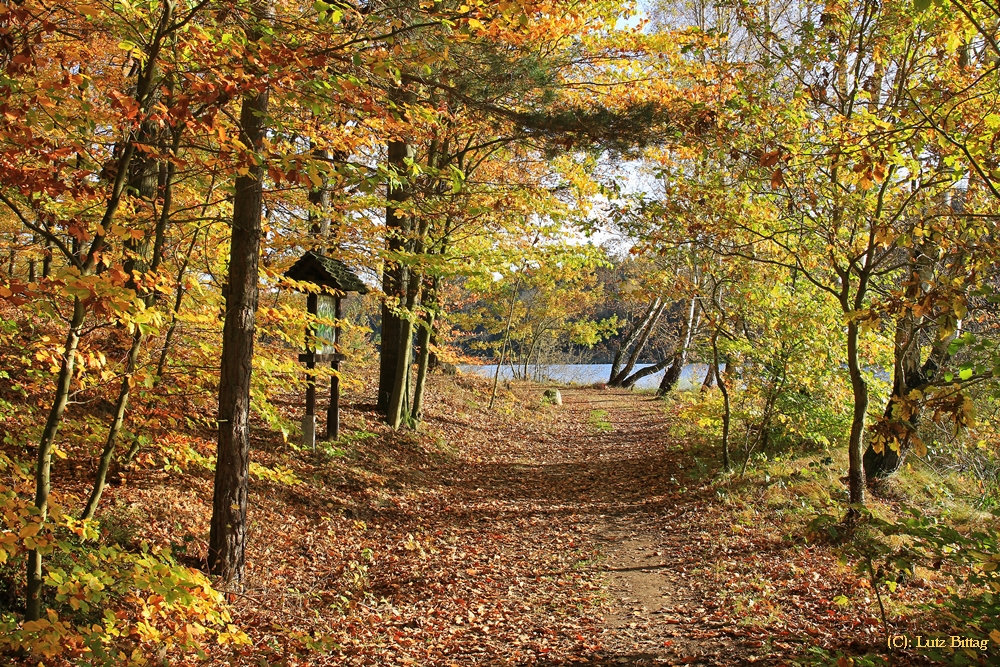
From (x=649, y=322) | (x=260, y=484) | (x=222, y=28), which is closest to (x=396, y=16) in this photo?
(x=222, y=28)

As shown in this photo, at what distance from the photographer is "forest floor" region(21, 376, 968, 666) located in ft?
17.1

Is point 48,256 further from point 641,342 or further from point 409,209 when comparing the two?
point 641,342

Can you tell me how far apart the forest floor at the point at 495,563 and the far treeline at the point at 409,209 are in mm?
643

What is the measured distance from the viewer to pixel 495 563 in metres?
7.44

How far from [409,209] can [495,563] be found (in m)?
4.37

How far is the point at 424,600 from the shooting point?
6.32m

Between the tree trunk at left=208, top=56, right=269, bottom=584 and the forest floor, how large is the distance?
1.16ft

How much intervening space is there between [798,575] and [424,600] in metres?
3.80

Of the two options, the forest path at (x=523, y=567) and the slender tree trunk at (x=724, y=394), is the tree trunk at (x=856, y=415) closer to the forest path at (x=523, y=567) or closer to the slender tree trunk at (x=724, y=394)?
the forest path at (x=523, y=567)

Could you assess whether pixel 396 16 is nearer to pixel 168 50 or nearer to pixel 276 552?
pixel 168 50

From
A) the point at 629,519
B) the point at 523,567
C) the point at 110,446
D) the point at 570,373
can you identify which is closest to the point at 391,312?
the point at 629,519

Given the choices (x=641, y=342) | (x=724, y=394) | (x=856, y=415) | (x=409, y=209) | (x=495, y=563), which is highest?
(x=409, y=209)

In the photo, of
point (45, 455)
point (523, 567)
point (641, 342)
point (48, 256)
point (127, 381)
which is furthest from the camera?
point (641, 342)

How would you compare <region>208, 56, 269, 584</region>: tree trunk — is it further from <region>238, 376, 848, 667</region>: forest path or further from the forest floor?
<region>238, 376, 848, 667</region>: forest path
